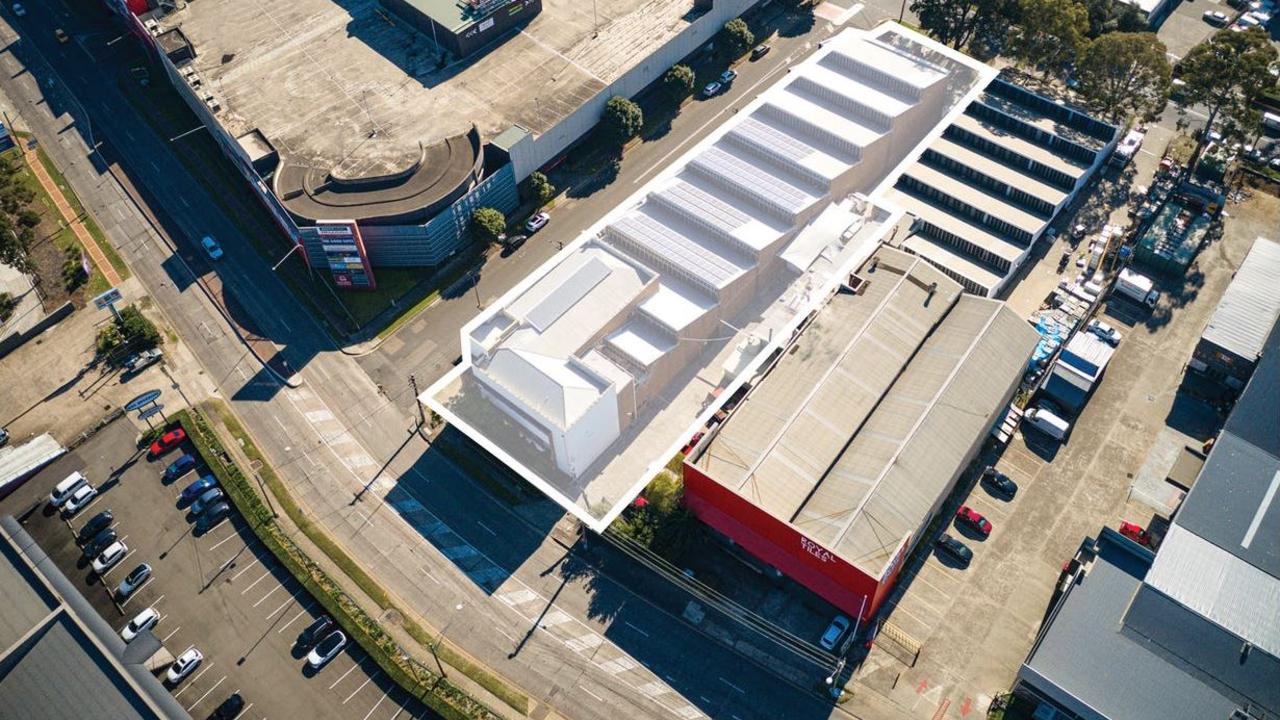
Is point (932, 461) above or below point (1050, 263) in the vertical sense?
below

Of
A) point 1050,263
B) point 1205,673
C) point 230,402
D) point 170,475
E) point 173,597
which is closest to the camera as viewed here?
point 1205,673

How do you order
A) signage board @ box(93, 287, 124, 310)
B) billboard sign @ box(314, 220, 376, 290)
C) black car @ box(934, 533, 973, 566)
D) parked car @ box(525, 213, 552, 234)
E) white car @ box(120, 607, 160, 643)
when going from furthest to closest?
1. parked car @ box(525, 213, 552, 234)
2. signage board @ box(93, 287, 124, 310)
3. billboard sign @ box(314, 220, 376, 290)
4. black car @ box(934, 533, 973, 566)
5. white car @ box(120, 607, 160, 643)

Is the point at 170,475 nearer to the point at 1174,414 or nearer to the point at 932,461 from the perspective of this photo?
the point at 932,461

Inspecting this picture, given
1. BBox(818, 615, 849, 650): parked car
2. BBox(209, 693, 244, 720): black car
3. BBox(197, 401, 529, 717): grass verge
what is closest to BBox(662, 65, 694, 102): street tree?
BBox(197, 401, 529, 717): grass verge

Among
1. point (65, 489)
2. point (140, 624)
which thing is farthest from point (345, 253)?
point (140, 624)

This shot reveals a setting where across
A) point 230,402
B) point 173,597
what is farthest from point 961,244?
point 173,597

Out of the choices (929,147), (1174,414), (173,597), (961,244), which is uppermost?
(929,147)

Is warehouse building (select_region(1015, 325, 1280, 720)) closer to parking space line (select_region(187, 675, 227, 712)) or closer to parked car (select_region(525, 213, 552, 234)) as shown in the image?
parking space line (select_region(187, 675, 227, 712))
